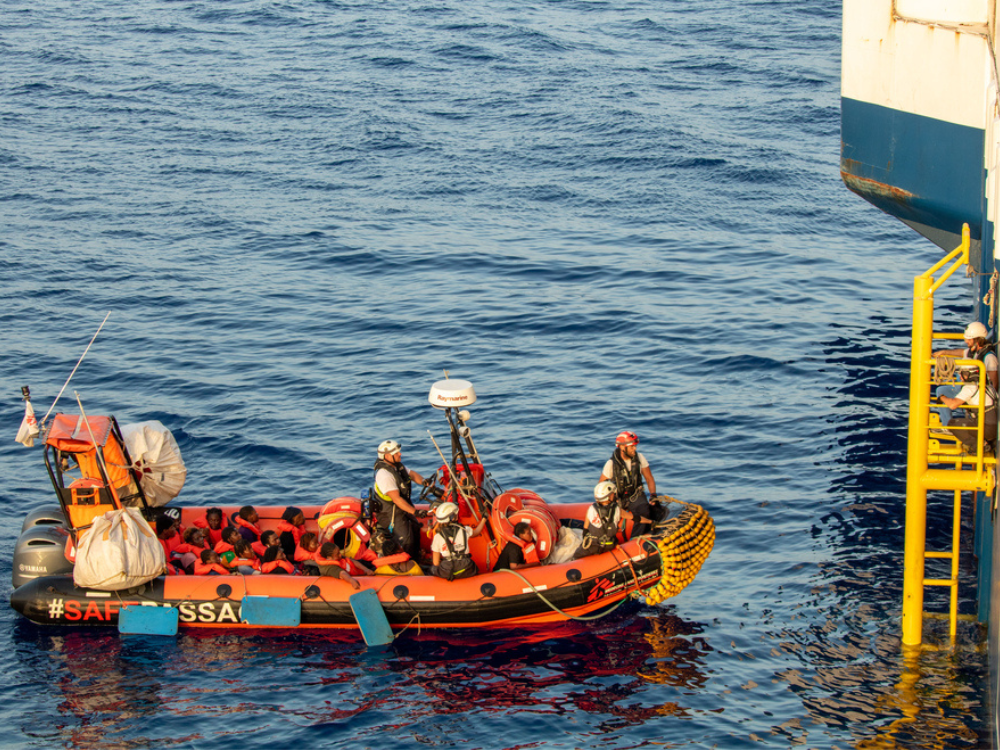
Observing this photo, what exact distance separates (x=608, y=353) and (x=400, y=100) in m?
20.0

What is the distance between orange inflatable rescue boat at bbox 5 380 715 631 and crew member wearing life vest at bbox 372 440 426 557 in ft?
0.72

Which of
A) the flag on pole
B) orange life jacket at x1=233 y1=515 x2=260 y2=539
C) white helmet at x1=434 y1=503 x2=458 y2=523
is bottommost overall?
orange life jacket at x1=233 y1=515 x2=260 y2=539

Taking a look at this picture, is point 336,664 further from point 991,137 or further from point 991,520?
point 991,137

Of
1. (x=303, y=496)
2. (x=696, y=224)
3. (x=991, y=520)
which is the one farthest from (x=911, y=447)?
(x=696, y=224)

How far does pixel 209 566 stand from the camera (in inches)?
637

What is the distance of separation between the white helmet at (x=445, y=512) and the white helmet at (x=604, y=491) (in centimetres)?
191

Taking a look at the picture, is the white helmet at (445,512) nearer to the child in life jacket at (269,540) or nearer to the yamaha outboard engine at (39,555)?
the child in life jacket at (269,540)

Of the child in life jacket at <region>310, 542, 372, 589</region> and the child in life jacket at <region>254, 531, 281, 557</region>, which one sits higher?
the child in life jacket at <region>254, 531, 281, 557</region>

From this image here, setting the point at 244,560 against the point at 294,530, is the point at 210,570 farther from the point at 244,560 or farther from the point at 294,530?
the point at 294,530

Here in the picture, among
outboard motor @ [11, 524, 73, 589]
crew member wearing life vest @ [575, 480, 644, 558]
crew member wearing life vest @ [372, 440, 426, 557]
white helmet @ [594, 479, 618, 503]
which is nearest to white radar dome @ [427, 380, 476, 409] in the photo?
crew member wearing life vest @ [372, 440, 426, 557]

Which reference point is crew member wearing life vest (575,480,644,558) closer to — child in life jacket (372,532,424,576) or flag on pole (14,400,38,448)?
child in life jacket (372,532,424,576)

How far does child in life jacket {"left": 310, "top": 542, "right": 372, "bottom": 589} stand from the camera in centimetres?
1600

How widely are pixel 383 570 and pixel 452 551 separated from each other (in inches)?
42.3

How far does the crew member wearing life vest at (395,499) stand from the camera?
16.0 meters
